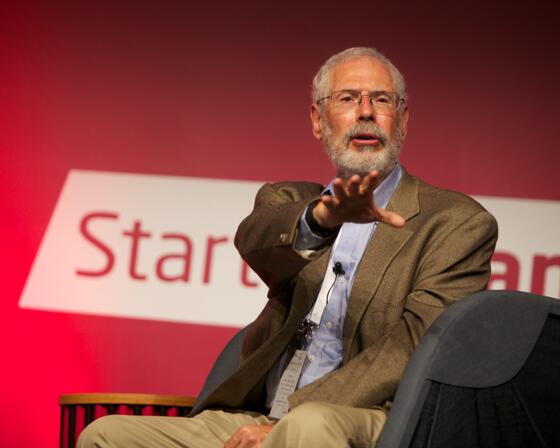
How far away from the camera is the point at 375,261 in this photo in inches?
101

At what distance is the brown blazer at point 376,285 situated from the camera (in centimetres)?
238

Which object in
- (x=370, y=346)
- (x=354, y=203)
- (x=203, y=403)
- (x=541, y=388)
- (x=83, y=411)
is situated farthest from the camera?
(x=83, y=411)

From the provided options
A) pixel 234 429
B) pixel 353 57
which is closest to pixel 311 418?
pixel 234 429

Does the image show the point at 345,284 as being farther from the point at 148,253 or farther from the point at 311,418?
the point at 148,253

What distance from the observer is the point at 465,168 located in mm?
3812

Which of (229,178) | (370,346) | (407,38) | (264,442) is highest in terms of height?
(407,38)

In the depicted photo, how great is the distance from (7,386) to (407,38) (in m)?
1.99

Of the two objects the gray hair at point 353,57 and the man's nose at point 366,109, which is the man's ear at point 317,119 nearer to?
the gray hair at point 353,57

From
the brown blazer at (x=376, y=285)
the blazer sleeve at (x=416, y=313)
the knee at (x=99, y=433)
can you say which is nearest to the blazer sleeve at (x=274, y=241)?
the brown blazer at (x=376, y=285)

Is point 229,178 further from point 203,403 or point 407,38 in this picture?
point 203,403

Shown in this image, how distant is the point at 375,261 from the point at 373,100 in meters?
0.45

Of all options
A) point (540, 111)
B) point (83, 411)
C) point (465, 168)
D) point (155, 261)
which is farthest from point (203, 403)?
point (540, 111)

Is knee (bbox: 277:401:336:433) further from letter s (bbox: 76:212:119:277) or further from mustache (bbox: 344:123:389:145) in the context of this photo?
letter s (bbox: 76:212:119:277)

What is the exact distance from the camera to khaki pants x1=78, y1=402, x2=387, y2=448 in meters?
2.12
